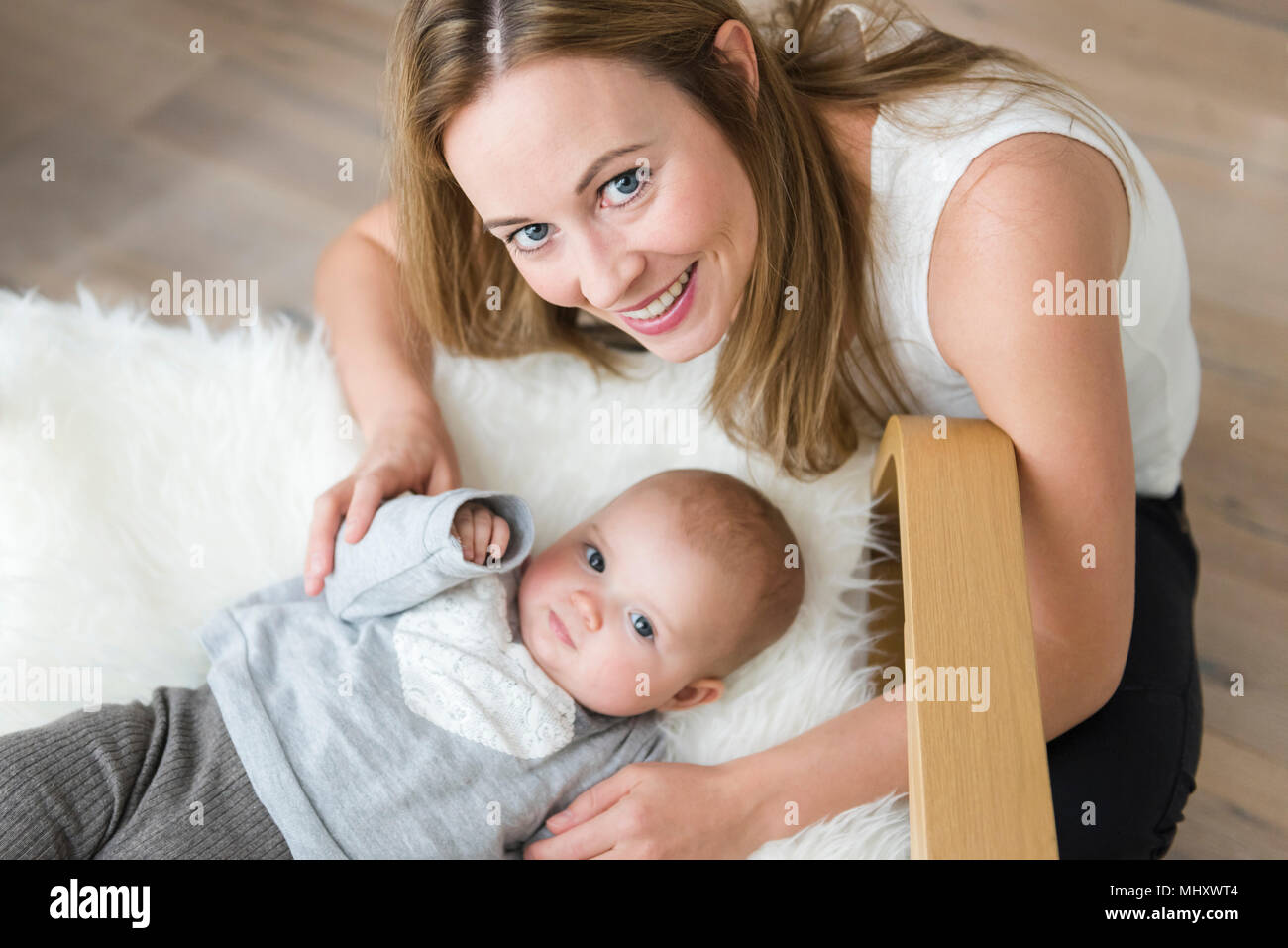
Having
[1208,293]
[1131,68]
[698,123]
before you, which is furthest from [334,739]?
[1131,68]

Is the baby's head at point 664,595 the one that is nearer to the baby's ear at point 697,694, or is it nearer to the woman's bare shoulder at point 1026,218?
the baby's ear at point 697,694

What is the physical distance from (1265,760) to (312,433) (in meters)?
1.34

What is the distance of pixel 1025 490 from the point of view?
1018 millimetres

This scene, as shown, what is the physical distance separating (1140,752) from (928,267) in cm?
56

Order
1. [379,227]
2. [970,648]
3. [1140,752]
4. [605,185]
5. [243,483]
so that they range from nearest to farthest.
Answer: [970,648]
[605,185]
[1140,752]
[243,483]
[379,227]

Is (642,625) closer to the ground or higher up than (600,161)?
closer to the ground

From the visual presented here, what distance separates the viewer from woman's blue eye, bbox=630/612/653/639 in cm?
115

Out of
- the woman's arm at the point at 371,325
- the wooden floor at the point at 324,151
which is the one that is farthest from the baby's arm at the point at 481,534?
the wooden floor at the point at 324,151

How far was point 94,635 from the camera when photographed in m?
1.20

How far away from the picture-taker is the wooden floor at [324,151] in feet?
6.07

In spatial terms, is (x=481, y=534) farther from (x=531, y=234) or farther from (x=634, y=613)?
(x=531, y=234)

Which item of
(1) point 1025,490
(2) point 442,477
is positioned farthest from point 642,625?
(1) point 1025,490

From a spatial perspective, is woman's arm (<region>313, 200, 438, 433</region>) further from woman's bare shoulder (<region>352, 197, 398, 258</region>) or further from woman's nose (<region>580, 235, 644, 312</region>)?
woman's nose (<region>580, 235, 644, 312</region>)

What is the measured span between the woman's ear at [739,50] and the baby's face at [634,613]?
42 cm
